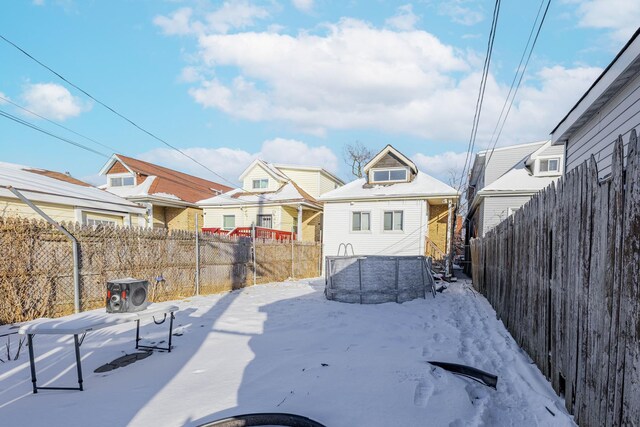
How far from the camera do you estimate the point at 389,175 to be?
1873 cm

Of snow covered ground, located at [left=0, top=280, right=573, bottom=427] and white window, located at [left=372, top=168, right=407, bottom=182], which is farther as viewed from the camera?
white window, located at [left=372, top=168, right=407, bottom=182]

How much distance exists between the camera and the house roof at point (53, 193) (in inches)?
376

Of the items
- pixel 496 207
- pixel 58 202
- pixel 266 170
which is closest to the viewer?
pixel 58 202

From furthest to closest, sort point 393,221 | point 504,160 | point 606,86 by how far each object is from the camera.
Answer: point 504,160 → point 393,221 → point 606,86

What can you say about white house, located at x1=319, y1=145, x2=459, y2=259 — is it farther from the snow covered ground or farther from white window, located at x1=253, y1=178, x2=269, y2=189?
the snow covered ground

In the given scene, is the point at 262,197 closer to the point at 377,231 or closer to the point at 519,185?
the point at 377,231

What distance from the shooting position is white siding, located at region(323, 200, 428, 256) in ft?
54.6

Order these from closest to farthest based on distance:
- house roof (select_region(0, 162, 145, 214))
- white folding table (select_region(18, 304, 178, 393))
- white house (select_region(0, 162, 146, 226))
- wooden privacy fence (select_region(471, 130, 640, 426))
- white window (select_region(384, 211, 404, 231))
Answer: wooden privacy fence (select_region(471, 130, 640, 426)) → white folding table (select_region(18, 304, 178, 393)) → house roof (select_region(0, 162, 145, 214)) → white house (select_region(0, 162, 146, 226)) → white window (select_region(384, 211, 404, 231))

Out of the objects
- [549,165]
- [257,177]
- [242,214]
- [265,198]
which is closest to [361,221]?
[265,198]

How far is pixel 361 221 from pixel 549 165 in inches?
380

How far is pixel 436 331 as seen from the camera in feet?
17.9

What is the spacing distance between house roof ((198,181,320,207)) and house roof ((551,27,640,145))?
46.2 ft

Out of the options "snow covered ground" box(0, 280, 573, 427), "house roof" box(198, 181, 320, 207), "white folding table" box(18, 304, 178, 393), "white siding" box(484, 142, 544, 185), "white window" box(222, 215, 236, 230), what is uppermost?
"white siding" box(484, 142, 544, 185)

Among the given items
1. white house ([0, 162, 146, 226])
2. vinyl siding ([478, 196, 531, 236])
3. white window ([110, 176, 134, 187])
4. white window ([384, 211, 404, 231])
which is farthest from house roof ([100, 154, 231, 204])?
vinyl siding ([478, 196, 531, 236])
